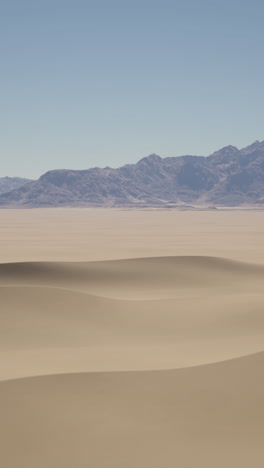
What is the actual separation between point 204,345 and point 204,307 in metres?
3.80

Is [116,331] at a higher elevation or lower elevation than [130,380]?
lower

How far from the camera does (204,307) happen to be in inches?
559

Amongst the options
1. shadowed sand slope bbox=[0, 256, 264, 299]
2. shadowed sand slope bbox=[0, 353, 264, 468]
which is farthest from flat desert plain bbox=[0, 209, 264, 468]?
shadowed sand slope bbox=[0, 256, 264, 299]

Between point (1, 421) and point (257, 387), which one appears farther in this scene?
point (257, 387)

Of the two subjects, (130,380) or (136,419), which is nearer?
(136,419)

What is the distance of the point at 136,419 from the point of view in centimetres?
598

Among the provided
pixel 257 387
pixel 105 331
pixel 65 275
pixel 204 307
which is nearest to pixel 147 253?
pixel 65 275

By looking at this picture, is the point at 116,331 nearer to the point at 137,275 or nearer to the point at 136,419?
the point at 136,419

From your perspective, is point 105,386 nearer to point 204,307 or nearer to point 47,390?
point 47,390

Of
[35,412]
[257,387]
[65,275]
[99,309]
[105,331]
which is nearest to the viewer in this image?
[35,412]

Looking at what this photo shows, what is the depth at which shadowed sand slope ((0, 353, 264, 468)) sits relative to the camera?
521cm

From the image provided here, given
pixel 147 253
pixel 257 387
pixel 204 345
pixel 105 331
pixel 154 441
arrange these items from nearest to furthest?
pixel 154 441 → pixel 257 387 → pixel 204 345 → pixel 105 331 → pixel 147 253

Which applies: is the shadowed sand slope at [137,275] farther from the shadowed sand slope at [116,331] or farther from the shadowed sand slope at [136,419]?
the shadowed sand slope at [136,419]

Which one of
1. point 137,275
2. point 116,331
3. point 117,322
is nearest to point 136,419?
point 116,331
